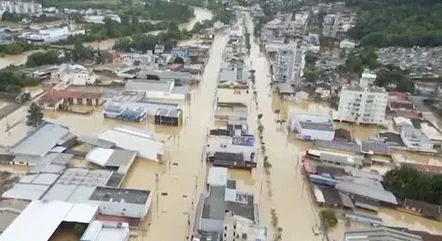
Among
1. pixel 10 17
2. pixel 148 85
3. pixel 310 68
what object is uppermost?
pixel 10 17

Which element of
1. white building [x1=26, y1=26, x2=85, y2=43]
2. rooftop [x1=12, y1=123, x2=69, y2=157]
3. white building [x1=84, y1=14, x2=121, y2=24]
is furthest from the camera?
white building [x1=84, y1=14, x2=121, y2=24]

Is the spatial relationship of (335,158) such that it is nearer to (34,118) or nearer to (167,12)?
(34,118)

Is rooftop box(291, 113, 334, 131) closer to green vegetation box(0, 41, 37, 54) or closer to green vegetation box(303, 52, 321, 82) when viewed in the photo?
green vegetation box(303, 52, 321, 82)

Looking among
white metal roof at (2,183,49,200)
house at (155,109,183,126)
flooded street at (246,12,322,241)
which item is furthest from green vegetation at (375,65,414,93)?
white metal roof at (2,183,49,200)

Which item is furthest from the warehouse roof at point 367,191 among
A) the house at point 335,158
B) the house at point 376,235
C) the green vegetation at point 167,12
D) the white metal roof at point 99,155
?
the green vegetation at point 167,12

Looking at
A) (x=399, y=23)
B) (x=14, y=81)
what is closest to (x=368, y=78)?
(x=399, y=23)

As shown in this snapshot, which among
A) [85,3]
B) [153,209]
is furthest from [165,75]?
[85,3]

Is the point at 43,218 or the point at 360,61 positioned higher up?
the point at 360,61
